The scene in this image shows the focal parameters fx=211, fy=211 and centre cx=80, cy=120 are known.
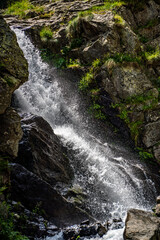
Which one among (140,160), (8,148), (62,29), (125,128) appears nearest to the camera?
(8,148)

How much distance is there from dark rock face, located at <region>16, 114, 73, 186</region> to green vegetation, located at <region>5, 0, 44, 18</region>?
1125 centimetres

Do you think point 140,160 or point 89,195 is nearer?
point 89,195

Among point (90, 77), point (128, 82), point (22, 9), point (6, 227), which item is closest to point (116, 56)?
point (128, 82)

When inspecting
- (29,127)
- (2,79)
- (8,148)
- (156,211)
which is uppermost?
(2,79)

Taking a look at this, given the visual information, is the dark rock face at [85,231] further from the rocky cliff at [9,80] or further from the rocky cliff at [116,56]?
the rocky cliff at [116,56]

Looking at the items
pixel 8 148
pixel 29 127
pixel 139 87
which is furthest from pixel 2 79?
pixel 139 87

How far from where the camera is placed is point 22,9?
16750 millimetres

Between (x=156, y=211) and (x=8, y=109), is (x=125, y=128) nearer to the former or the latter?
(x=156, y=211)

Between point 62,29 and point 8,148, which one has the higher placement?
point 62,29

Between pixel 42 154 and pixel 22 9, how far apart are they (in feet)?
47.6

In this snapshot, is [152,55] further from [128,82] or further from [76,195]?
[76,195]

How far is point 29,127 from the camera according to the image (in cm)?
678

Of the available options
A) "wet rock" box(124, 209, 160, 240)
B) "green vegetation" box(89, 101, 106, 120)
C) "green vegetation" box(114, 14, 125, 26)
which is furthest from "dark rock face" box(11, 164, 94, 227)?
"green vegetation" box(114, 14, 125, 26)

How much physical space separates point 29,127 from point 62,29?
884 cm
